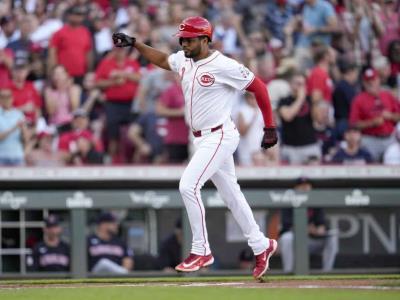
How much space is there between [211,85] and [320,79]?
556 centimetres

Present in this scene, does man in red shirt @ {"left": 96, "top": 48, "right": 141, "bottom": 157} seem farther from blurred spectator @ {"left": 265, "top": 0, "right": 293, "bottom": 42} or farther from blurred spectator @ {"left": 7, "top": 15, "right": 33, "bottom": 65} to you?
blurred spectator @ {"left": 265, "top": 0, "right": 293, "bottom": 42}

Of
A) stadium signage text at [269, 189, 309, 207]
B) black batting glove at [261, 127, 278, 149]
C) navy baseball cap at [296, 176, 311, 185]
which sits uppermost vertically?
black batting glove at [261, 127, 278, 149]

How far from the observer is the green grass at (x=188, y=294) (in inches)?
292

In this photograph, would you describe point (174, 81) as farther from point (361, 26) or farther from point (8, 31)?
point (361, 26)

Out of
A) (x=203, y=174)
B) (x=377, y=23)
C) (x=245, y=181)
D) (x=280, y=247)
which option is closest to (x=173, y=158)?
(x=245, y=181)

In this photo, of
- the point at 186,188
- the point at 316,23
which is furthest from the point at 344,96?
the point at 186,188

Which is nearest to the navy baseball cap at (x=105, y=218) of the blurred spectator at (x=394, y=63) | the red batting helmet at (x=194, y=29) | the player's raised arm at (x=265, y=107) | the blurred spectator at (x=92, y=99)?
the blurred spectator at (x=92, y=99)

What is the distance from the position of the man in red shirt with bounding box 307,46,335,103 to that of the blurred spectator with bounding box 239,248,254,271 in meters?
2.40

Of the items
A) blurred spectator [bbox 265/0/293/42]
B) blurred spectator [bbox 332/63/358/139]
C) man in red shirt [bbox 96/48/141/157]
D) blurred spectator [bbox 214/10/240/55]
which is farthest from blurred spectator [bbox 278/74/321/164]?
man in red shirt [bbox 96/48/141/157]

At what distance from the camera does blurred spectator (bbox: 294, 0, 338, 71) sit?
48.3 feet

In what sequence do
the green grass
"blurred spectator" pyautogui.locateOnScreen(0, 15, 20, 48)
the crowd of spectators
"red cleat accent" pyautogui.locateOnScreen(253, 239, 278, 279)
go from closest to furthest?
1. the green grass
2. "red cleat accent" pyautogui.locateOnScreen(253, 239, 278, 279)
3. the crowd of spectators
4. "blurred spectator" pyautogui.locateOnScreen(0, 15, 20, 48)

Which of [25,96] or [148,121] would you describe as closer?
[148,121]

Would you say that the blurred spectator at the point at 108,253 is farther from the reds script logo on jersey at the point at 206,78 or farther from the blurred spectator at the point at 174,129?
the reds script logo on jersey at the point at 206,78

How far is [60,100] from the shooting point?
13.5m
